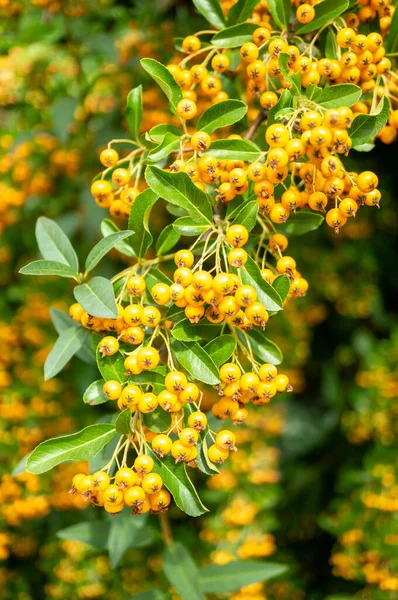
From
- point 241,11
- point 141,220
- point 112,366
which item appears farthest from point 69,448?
point 241,11

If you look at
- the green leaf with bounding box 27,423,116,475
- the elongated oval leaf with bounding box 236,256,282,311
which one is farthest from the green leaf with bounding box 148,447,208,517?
the elongated oval leaf with bounding box 236,256,282,311

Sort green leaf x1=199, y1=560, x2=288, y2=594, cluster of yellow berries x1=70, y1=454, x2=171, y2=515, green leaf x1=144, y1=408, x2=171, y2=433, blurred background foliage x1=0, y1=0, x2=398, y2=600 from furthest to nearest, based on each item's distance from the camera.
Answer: blurred background foliage x1=0, y1=0, x2=398, y2=600 → green leaf x1=199, y1=560, x2=288, y2=594 → green leaf x1=144, y1=408, x2=171, y2=433 → cluster of yellow berries x1=70, y1=454, x2=171, y2=515

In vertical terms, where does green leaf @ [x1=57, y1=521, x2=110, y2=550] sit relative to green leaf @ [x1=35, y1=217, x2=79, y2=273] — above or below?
below

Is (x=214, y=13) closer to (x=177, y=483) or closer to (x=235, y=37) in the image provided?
(x=235, y=37)

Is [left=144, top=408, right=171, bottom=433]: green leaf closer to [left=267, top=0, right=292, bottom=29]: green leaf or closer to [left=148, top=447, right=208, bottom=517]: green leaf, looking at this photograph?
[left=148, top=447, right=208, bottom=517]: green leaf

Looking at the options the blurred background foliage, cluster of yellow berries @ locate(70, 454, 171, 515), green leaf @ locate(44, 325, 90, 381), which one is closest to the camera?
cluster of yellow berries @ locate(70, 454, 171, 515)

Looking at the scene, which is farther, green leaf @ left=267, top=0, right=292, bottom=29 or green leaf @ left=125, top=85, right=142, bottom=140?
green leaf @ left=125, top=85, right=142, bottom=140

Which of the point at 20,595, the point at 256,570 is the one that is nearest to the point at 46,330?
the point at 20,595
